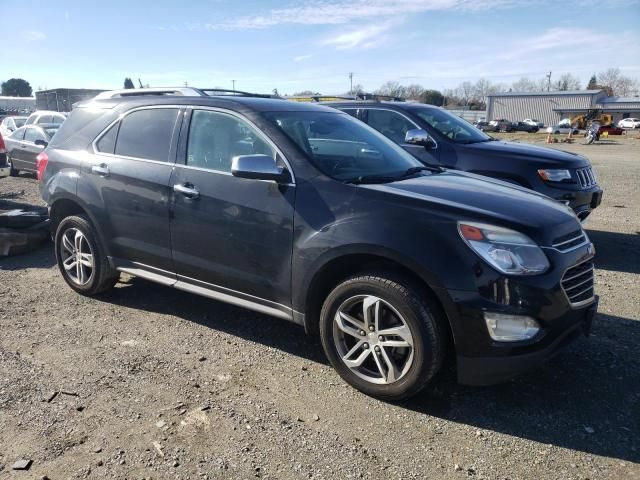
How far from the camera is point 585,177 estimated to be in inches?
263

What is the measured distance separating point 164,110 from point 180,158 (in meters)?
0.54

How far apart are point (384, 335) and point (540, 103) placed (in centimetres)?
8972

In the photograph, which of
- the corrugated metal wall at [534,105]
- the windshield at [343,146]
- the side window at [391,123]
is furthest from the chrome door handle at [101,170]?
the corrugated metal wall at [534,105]

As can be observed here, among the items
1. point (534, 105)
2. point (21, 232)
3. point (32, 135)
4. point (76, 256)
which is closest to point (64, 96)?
point (32, 135)

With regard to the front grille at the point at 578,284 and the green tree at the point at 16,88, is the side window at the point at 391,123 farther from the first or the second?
the green tree at the point at 16,88

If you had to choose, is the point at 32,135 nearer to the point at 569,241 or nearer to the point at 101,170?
the point at 101,170

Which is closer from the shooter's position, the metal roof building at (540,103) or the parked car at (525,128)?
the parked car at (525,128)

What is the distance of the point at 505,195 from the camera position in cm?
361

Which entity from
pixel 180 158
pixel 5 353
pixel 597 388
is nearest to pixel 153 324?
pixel 5 353

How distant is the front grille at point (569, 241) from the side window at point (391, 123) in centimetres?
414

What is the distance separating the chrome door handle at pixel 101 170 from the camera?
4617 mm

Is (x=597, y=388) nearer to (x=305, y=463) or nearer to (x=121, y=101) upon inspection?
(x=305, y=463)

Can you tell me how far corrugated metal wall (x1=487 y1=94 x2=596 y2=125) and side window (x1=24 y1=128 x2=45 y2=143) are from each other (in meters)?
80.6

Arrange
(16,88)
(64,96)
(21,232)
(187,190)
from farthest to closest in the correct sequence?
(16,88) → (64,96) → (21,232) → (187,190)
